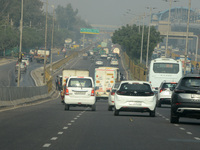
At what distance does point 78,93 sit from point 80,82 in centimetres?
66

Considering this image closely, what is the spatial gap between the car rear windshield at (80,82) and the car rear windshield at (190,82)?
1055 cm

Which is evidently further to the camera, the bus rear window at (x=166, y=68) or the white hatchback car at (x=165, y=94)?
the bus rear window at (x=166, y=68)

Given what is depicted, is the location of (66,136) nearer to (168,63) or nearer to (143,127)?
(143,127)

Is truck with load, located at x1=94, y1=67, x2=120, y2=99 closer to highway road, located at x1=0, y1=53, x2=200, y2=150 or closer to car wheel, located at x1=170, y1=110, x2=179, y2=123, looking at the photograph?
car wheel, located at x1=170, y1=110, x2=179, y2=123


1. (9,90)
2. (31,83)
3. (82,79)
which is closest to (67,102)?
(82,79)

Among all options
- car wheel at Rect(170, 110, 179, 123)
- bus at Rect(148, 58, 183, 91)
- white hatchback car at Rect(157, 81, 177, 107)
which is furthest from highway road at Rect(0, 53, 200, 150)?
bus at Rect(148, 58, 183, 91)

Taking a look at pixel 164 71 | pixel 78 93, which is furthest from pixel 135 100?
pixel 164 71

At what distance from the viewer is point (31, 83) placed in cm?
6938

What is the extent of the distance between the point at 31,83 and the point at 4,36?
4879 centimetres

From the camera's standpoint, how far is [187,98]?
18.5 m

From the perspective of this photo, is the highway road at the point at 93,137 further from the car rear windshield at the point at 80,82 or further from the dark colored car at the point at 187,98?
the car rear windshield at the point at 80,82

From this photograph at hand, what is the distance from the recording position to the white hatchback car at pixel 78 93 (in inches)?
1119

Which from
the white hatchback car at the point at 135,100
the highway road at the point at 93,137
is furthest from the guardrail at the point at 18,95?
the highway road at the point at 93,137

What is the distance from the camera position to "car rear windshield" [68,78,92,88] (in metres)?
28.7
